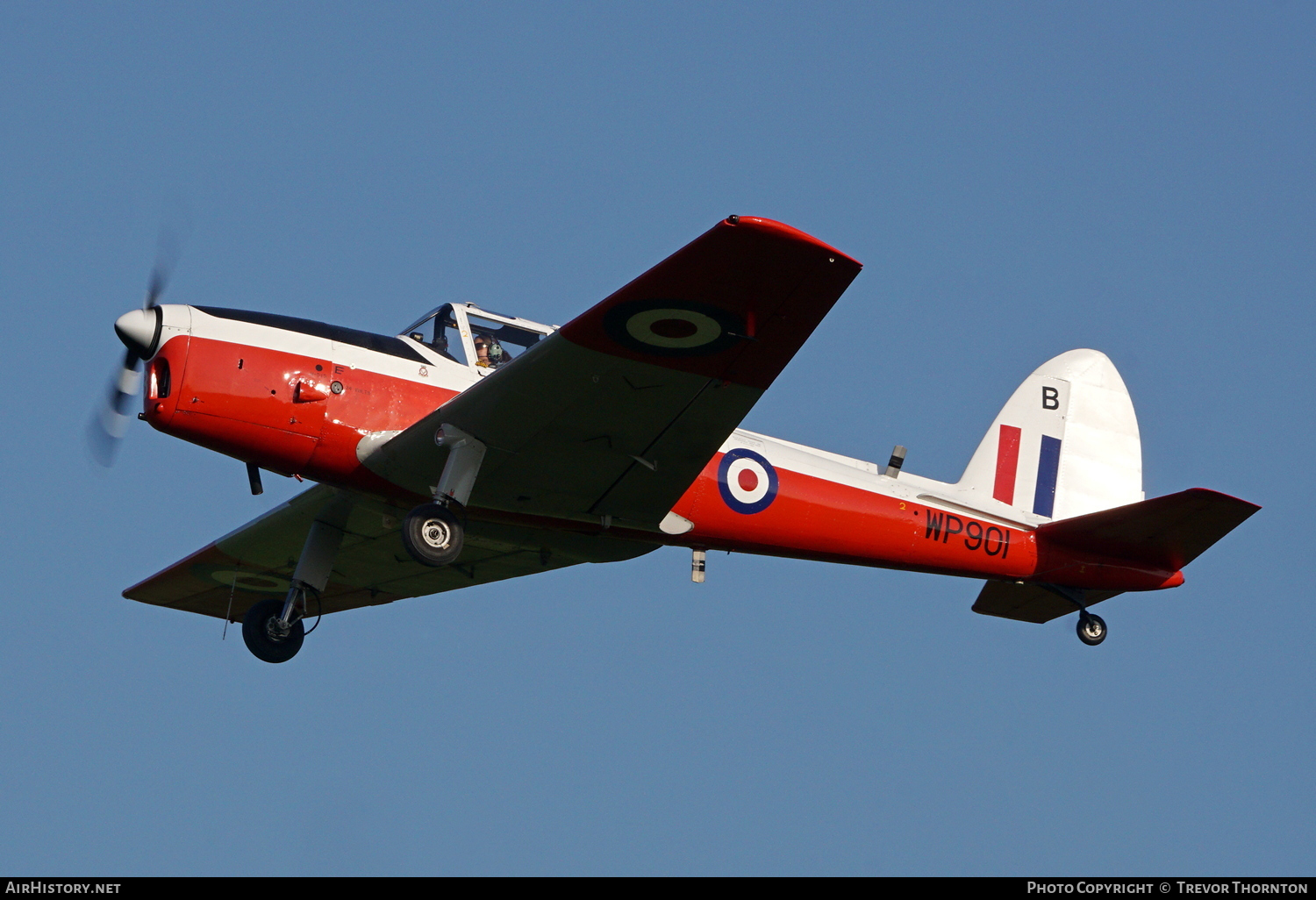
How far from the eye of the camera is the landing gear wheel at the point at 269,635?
40.5ft

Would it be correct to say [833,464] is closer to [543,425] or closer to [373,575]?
[543,425]

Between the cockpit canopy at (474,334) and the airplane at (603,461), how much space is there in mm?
15

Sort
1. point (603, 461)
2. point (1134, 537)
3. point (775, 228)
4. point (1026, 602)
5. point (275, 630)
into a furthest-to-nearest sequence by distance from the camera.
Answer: point (1026, 602) < point (1134, 537) < point (275, 630) < point (603, 461) < point (775, 228)

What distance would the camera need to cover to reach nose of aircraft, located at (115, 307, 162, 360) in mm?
10375

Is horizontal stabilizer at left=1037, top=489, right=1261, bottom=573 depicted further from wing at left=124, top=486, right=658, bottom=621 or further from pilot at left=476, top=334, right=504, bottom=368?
pilot at left=476, top=334, right=504, bottom=368

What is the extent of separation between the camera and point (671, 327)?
380 inches

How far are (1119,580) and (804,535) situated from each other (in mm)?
3081

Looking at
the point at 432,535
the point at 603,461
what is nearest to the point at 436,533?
the point at 432,535

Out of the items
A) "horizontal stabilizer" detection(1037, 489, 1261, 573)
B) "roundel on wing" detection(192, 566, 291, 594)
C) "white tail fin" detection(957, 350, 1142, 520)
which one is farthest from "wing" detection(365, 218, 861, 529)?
"horizontal stabilizer" detection(1037, 489, 1261, 573)

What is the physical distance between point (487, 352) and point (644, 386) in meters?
1.60

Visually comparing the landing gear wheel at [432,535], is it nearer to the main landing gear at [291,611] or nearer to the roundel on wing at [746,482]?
the main landing gear at [291,611]

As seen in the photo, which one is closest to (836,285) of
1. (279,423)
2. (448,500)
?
(448,500)

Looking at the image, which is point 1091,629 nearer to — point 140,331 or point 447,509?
point 447,509

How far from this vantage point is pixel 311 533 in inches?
499
